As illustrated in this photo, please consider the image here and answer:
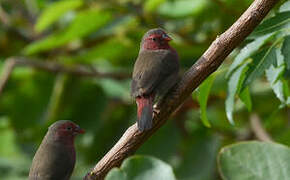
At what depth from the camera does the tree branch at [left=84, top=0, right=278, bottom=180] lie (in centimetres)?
266

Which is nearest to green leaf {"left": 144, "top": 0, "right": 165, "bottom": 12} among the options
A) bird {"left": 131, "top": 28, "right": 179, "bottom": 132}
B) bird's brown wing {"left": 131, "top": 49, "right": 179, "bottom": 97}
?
bird {"left": 131, "top": 28, "right": 179, "bottom": 132}

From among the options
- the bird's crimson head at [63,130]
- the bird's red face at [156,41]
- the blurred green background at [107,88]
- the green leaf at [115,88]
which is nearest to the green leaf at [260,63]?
the bird's red face at [156,41]

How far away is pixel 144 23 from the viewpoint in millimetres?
4898

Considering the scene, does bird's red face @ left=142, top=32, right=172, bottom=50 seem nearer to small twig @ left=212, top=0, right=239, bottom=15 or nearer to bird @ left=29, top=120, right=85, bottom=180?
small twig @ left=212, top=0, right=239, bottom=15

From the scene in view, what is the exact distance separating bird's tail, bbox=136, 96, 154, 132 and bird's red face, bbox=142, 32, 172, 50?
676 millimetres

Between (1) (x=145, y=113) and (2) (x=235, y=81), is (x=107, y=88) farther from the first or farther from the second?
(2) (x=235, y=81)

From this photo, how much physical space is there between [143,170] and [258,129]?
272 cm

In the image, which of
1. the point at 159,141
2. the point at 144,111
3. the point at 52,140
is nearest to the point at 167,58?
the point at 144,111

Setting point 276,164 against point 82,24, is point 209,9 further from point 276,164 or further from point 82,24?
point 276,164

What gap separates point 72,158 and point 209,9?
1.44 metres

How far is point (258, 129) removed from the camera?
480 cm

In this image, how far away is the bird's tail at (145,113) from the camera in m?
2.76

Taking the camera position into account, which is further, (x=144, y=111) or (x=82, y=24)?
(x=82, y=24)

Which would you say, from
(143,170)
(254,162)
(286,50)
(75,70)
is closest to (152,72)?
(286,50)
